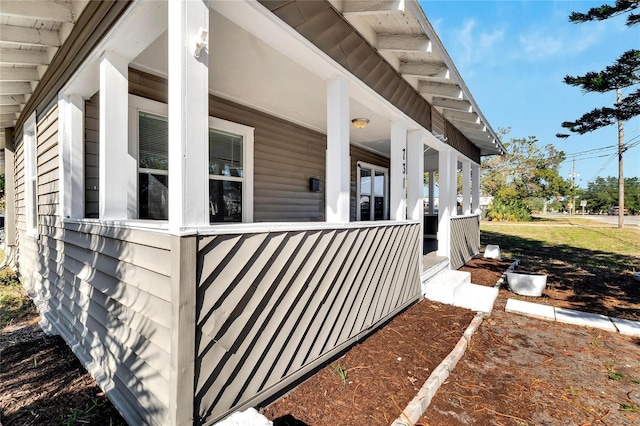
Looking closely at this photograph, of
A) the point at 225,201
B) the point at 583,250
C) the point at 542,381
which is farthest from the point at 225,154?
the point at 583,250

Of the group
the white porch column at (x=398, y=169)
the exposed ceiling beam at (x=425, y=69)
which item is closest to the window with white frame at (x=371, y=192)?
the white porch column at (x=398, y=169)

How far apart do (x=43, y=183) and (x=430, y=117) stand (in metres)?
5.70

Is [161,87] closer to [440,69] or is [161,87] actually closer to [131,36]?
[131,36]

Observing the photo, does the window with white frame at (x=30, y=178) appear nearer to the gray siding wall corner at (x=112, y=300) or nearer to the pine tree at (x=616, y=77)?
the gray siding wall corner at (x=112, y=300)

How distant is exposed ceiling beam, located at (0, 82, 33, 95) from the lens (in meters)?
3.95

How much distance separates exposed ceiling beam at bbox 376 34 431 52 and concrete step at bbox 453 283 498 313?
129 inches

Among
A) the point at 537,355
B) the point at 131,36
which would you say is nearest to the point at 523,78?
the point at 537,355

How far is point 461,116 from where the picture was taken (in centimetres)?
569

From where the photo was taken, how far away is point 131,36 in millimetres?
2150

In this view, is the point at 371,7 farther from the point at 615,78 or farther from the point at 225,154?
the point at 615,78

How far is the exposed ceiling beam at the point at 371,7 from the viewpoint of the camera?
254 cm

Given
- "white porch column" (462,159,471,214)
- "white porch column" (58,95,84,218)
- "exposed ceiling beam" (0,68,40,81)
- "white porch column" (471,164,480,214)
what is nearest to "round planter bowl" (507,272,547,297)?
"white porch column" (462,159,471,214)

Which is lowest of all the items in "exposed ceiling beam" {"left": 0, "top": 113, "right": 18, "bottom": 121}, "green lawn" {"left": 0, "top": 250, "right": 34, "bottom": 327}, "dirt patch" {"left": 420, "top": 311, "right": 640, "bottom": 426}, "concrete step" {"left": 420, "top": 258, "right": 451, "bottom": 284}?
"dirt patch" {"left": 420, "top": 311, "right": 640, "bottom": 426}

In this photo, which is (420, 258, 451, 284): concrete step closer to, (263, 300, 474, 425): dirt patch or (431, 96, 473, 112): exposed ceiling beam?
(263, 300, 474, 425): dirt patch
